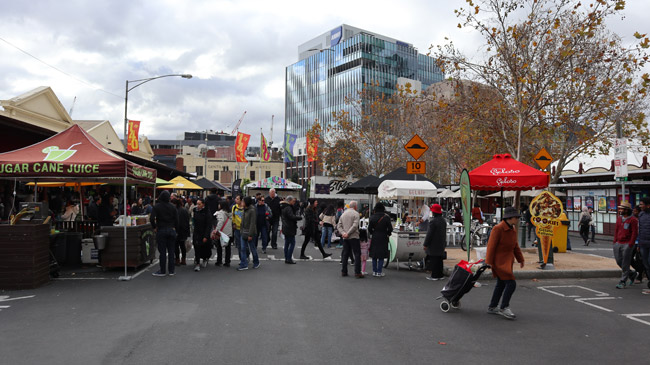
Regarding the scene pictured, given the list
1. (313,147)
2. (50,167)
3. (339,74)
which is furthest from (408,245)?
(339,74)

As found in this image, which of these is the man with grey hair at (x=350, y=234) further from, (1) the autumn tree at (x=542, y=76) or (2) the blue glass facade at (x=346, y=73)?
(2) the blue glass facade at (x=346, y=73)

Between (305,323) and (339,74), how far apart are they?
92.9 metres

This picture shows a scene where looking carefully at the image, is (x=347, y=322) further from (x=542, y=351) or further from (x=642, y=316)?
(x=642, y=316)

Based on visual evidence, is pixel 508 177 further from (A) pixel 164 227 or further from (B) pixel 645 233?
(A) pixel 164 227

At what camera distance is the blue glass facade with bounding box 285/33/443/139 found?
90.1 meters

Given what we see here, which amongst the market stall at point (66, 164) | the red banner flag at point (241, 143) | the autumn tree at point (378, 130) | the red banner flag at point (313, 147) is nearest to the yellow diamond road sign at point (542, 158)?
the market stall at point (66, 164)

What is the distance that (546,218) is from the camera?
1106 cm

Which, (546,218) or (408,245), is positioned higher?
(546,218)

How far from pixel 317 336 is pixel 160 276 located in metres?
5.47

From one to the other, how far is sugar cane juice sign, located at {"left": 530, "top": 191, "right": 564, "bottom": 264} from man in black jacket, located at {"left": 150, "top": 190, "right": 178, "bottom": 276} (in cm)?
866

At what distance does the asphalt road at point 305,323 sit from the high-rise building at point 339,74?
72194 mm

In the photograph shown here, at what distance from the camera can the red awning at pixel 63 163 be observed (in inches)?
361

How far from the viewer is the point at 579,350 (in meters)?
5.28

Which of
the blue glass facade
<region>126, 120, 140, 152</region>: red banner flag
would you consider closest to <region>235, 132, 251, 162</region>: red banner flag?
<region>126, 120, 140, 152</region>: red banner flag
